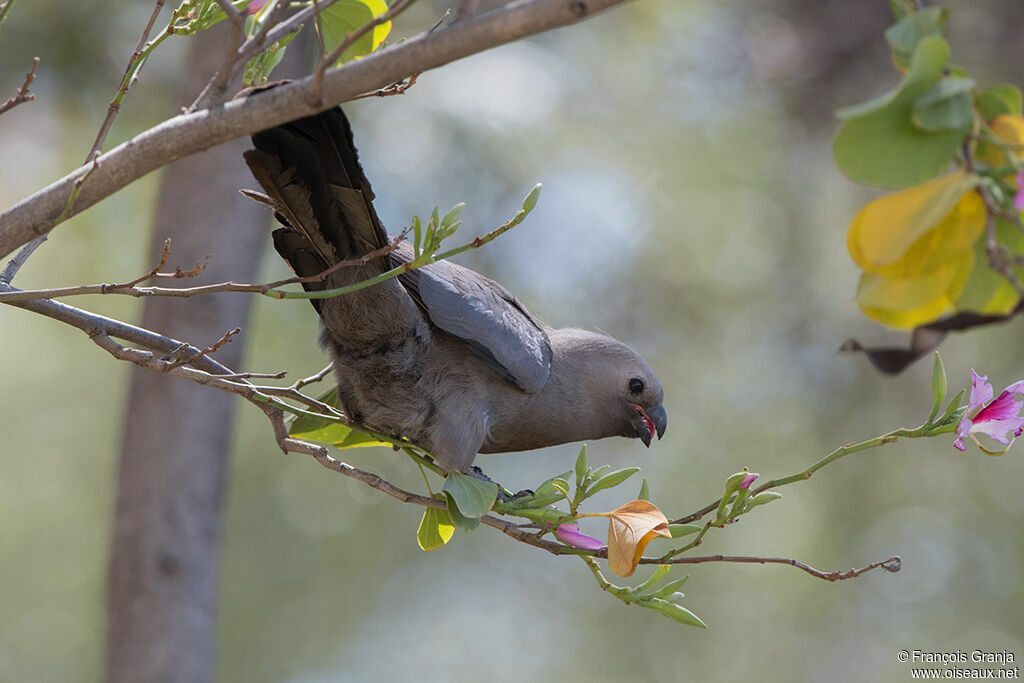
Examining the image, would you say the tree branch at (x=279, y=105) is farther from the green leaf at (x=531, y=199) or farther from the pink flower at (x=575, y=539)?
the pink flower at (x=575, y=539)

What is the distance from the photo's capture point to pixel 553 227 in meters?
6.07

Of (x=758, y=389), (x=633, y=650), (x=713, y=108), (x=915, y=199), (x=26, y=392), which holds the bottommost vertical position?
(x=633, y=650)

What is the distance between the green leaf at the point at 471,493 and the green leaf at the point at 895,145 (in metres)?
0.91

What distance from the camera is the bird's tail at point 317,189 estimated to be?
5.56 ft

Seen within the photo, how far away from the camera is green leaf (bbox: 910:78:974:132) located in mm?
1149

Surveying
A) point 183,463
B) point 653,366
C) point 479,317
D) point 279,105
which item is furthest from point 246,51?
point 653,366

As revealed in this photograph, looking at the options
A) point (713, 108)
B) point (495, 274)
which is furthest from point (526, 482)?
point (713, 108)

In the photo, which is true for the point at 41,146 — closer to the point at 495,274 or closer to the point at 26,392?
the point at 26,392

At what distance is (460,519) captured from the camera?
70.7 inches

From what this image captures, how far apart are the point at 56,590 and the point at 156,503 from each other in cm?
424

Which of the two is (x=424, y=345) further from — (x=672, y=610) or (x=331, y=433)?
(x=672, y=610)

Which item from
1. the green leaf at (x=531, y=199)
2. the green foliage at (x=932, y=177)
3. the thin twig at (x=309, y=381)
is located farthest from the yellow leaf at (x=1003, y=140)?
the thin twig at (x=309, y=381)

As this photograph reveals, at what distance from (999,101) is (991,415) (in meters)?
0.59

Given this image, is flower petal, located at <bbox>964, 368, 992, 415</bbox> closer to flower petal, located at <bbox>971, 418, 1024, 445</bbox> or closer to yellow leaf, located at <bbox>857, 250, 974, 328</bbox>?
flower petal, located at <bbox>971, 418, 1024, 445</bbox>
